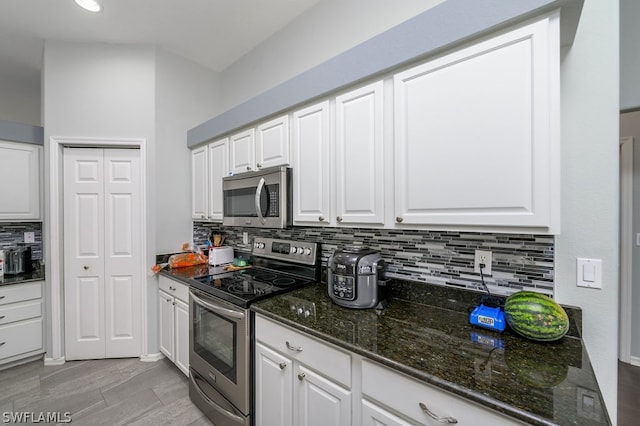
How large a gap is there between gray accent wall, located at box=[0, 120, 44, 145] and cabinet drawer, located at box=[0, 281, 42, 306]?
1431mm

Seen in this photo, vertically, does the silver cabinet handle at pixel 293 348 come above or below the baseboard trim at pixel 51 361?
above

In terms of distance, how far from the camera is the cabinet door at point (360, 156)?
4.60 ft

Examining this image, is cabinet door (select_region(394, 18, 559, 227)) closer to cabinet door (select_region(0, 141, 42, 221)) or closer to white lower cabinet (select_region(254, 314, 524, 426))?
white lower cabinet (select_region(254, 314, 524, 426))

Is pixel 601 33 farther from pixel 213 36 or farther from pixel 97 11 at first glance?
pixel 97 11

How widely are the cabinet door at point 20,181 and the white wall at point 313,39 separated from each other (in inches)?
80.8

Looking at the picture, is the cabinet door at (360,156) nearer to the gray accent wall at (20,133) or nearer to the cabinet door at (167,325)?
the cabinet door at (167,325)

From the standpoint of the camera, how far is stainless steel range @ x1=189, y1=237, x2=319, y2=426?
1551mm

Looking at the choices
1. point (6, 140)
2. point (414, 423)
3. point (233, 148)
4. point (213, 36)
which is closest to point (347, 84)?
point (233, 148)

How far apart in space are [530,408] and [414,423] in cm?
38

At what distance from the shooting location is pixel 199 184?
9.11ft

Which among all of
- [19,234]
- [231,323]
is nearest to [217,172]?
[231,323]

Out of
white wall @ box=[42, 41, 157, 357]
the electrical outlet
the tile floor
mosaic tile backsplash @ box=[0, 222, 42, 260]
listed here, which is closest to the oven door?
the tile floor

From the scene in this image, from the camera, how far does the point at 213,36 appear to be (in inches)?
101

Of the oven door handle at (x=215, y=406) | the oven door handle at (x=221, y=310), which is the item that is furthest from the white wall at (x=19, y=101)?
the oven door handle at (x=215, y=406)
